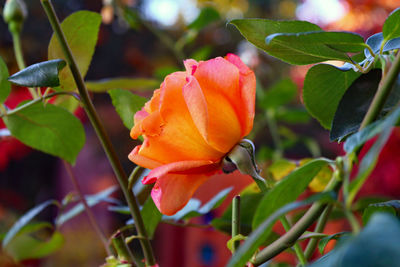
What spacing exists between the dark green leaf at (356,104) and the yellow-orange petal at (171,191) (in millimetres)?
56

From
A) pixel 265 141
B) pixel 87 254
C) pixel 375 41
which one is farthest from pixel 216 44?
pixel 375 41

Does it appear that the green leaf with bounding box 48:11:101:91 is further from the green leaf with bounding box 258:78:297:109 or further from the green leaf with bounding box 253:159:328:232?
the green leaf with bounding box 258:78:297:109

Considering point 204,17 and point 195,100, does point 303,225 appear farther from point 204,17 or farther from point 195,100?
point 204,17

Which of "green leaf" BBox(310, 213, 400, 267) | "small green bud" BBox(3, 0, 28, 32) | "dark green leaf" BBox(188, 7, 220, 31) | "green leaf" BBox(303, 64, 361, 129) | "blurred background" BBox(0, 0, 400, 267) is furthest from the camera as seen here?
"blurred background" BBox(0, 0, 400, 267)

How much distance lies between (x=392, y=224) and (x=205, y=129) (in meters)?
0.08

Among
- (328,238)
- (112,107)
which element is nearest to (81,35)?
(328,238)

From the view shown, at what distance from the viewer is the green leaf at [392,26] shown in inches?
5.9

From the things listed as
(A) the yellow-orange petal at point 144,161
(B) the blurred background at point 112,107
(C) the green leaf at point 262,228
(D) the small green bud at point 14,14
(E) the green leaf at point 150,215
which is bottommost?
(B) the blurred background at point 112,107

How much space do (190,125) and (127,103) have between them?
5 cm

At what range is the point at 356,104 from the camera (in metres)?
0.16

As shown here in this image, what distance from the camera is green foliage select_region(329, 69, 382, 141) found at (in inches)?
6.1

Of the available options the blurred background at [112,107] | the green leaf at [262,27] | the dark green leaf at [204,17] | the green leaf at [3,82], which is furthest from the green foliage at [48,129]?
the blurred background at [112,107]

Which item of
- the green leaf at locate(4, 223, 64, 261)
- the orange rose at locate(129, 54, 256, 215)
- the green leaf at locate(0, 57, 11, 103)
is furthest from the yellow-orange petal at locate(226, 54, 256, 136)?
the green leaf at locate(4, 223, 64, 261)

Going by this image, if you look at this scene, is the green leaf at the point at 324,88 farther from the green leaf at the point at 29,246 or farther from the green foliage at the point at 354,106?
the green leaf at the point at 29,246
